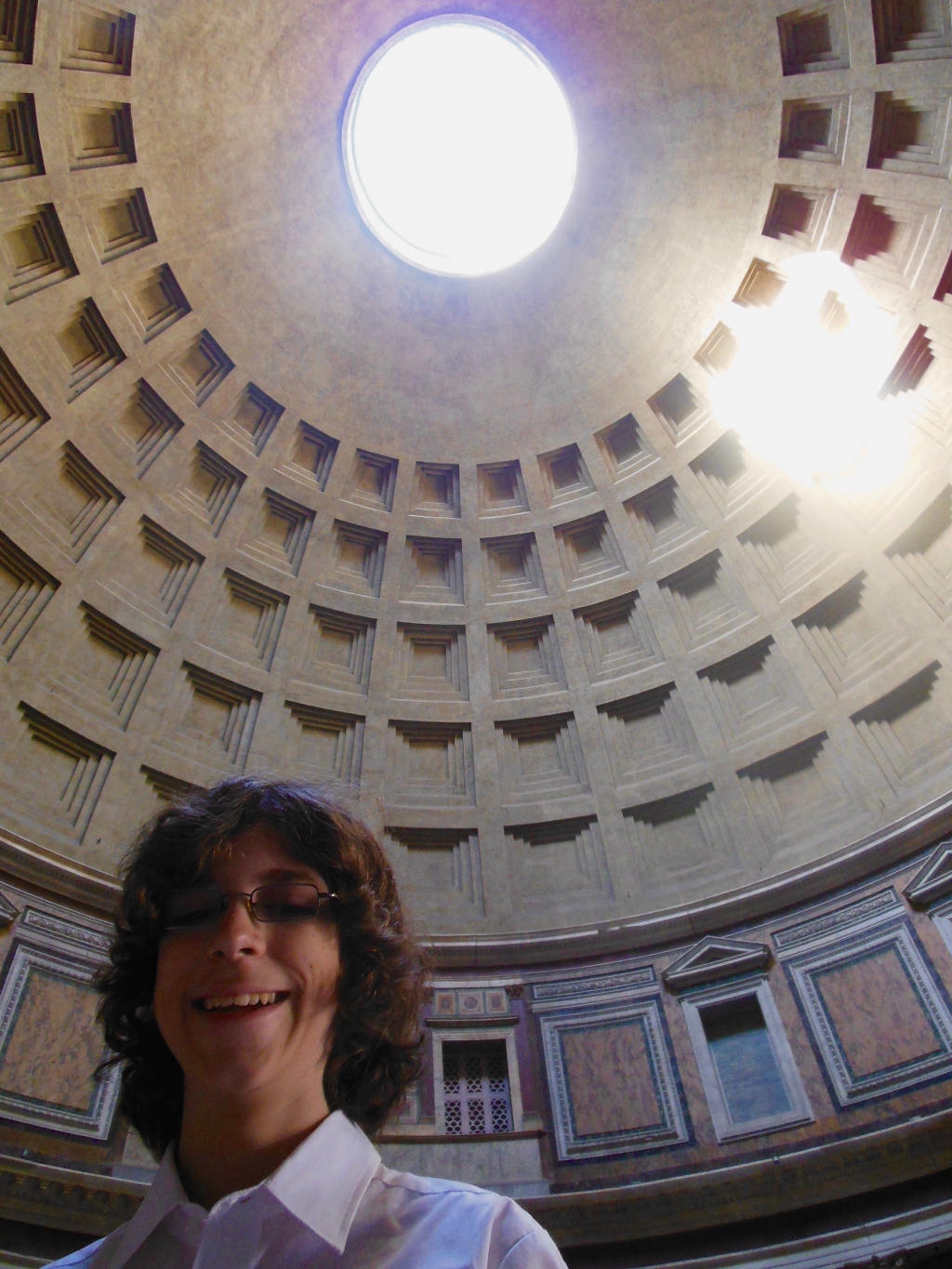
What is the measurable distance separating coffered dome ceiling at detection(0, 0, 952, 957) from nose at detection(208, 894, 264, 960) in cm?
1131

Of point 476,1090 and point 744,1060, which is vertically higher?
point 476,1090

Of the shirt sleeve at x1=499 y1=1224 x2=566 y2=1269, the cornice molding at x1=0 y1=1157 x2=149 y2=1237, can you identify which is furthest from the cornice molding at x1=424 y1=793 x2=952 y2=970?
the shirt sleeve at x1=499 y1=1224 x2=566 y2=1269

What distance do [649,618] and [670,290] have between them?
732 centimetres

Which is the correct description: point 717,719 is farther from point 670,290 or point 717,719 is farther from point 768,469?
point 670,290

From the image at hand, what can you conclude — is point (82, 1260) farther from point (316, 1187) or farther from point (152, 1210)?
point (316, 1187)

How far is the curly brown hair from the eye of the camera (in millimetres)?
3293

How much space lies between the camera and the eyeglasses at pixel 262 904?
311 cm

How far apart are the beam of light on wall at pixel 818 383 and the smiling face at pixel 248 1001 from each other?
16.8 m

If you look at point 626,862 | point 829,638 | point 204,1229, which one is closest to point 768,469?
point 829,638

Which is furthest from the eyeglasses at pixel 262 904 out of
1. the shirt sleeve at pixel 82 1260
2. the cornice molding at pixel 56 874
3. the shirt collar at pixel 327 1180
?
the cornice molding at pixel 56 874

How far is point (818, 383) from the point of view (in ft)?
58.0

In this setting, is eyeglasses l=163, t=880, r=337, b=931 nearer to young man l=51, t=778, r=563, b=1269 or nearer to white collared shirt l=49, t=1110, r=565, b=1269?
young man l=51, t=778, r=563, b=1269

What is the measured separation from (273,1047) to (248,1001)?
→ 0.55ft

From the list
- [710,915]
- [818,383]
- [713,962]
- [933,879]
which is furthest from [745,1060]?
[818,383]
